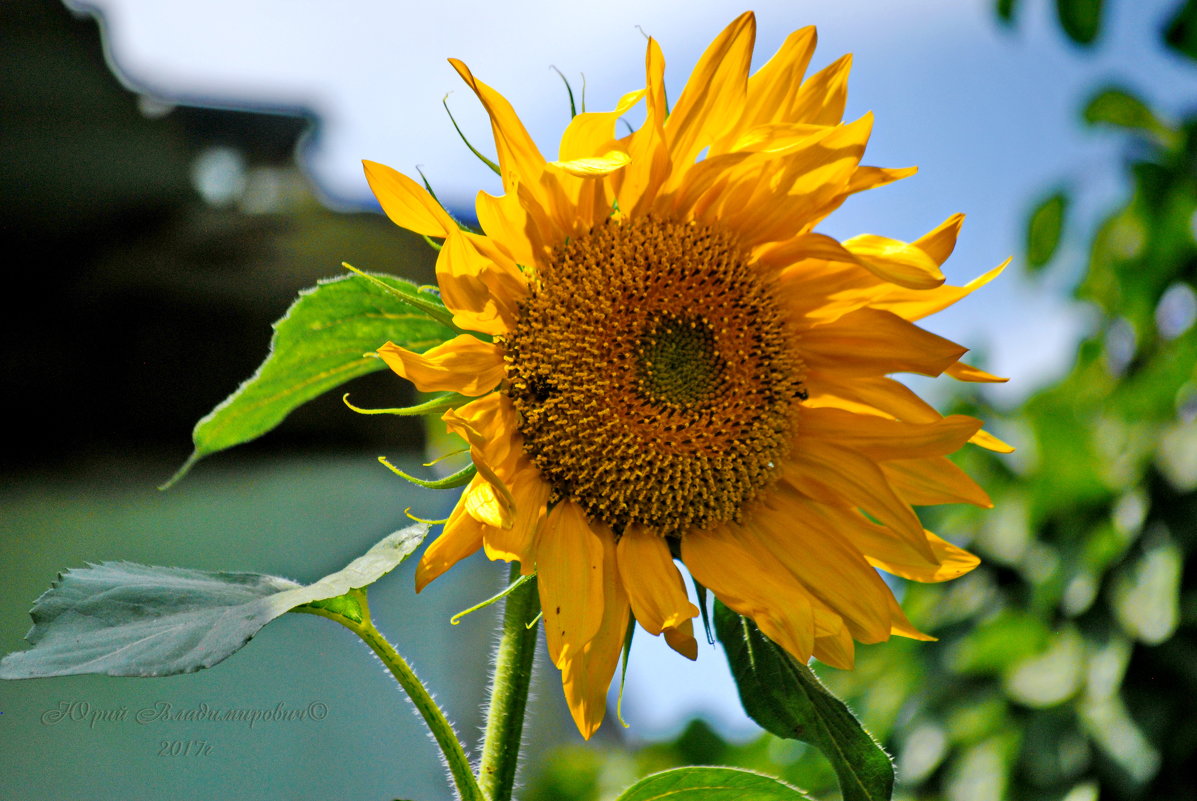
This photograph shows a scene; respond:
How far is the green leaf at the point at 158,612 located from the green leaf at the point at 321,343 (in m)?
0.11

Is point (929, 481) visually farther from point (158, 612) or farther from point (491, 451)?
point (158, 612)

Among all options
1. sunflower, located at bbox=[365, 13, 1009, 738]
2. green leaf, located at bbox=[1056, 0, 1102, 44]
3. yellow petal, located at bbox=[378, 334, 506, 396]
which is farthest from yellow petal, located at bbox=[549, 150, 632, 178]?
green leaf, located at bbox=[1056, 0, 1102, 44]

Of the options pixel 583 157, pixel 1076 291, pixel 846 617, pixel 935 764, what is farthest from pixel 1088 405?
pixel 583 157

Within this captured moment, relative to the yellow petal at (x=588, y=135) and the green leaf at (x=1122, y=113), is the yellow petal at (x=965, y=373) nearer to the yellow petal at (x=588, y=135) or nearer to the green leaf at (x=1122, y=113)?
the yellow petal at (x=588, y=135)

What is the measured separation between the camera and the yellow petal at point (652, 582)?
25.5 inches

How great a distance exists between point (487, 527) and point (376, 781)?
2.54 m

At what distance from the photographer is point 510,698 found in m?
0.66

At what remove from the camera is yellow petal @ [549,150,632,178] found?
605mm

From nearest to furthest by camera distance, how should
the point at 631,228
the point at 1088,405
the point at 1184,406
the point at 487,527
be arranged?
the point at 487,527 → the point at 631,228 → the point at 1184,406 → the point at 1088,405

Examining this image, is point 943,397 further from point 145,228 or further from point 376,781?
point 145,228

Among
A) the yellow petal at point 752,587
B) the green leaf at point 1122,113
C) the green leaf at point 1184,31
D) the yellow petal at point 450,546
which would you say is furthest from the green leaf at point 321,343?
the green leaf at point 1122,113

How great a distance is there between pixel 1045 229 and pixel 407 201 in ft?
6.89

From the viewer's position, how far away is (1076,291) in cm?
259

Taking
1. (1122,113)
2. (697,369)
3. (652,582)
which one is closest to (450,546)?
(652,582)
